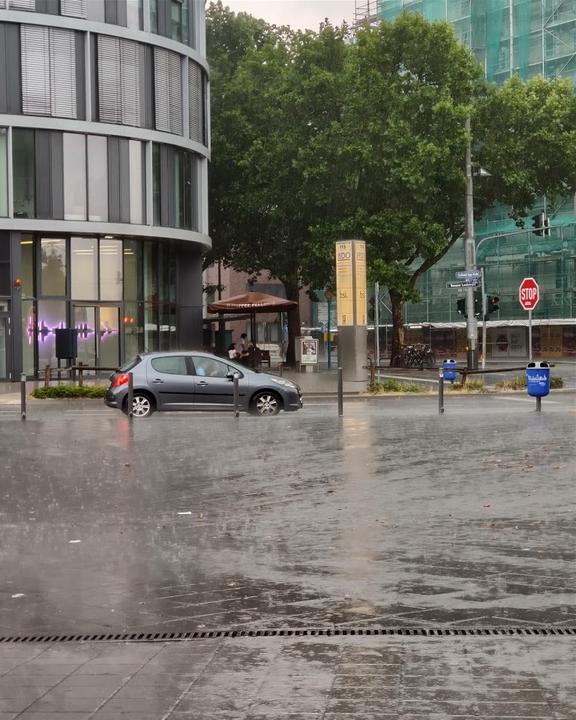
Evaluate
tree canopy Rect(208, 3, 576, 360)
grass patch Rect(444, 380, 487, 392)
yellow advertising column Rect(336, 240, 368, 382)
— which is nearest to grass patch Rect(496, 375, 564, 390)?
grass patch Rect(444, 380, 487, 392)

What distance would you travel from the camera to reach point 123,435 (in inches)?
768

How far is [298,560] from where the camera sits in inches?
336

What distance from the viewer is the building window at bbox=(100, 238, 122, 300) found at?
46.8 meters

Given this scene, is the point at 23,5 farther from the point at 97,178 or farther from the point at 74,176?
the point at 97,178

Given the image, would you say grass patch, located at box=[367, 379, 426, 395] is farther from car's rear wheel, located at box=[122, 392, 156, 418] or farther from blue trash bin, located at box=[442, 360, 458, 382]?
car's rear wheel, located at box=[122, 392, 156, 418]

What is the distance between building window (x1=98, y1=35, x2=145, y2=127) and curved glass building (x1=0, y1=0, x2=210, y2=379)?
0.04 m

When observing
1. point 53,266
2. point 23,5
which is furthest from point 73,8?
point 53,266

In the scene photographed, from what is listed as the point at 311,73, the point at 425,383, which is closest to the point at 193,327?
the point at 311,73

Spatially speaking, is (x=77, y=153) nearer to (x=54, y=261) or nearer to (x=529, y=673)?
(x=54, y=261)

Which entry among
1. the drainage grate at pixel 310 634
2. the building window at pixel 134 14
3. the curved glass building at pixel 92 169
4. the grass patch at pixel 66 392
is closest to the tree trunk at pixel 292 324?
the curved glass building at pixel 92 169

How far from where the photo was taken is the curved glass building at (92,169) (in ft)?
145

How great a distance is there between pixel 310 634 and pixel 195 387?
741 inches

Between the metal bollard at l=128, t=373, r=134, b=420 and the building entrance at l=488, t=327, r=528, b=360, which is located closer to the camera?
the metal bollard at l=128, t=373, r=134, b=420

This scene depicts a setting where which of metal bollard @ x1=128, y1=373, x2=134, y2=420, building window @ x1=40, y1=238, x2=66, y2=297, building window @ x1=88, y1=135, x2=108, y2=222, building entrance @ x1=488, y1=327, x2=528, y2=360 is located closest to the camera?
metal bollard @ x1=128, y1=373, x2=134, y2=420
